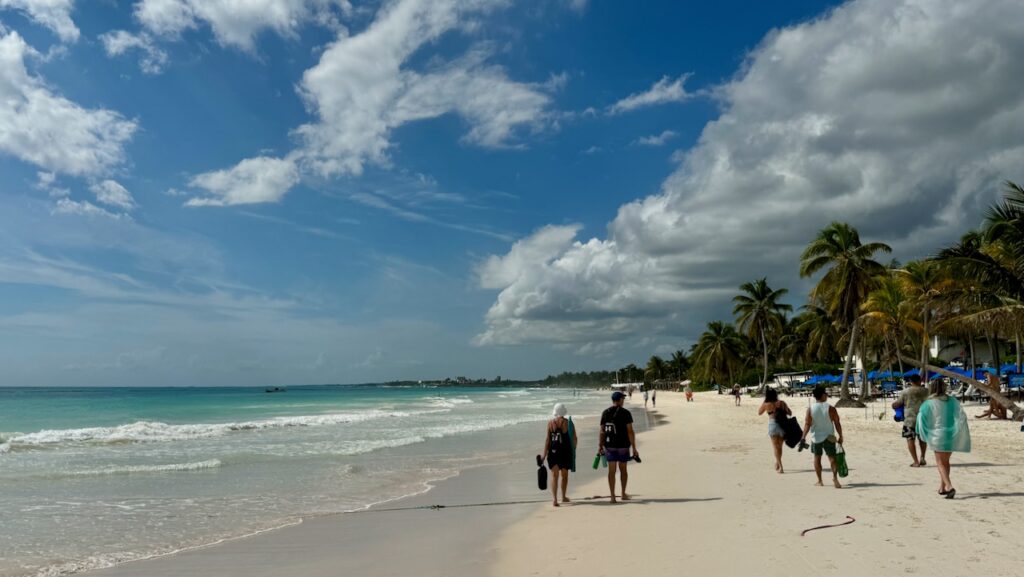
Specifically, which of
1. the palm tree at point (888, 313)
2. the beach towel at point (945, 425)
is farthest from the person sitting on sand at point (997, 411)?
the beach towel at point (945, 425)

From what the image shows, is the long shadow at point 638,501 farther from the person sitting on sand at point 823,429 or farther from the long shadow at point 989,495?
the long shadow at point 989,495

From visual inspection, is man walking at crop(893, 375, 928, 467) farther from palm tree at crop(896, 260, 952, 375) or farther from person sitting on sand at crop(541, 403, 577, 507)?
palm tree at crop(896, 260, 952, 375)

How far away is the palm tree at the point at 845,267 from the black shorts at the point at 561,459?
90.1ft

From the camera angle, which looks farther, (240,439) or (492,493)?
(240,439)

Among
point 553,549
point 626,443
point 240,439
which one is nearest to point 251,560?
point 553,549

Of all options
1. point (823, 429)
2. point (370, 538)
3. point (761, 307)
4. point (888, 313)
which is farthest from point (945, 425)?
point (761, 307)

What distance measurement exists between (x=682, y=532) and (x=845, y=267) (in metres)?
29.6

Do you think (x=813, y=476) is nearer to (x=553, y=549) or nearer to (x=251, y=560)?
(x=553, y=549)

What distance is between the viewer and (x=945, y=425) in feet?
27.8

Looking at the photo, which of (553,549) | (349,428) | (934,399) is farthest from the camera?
(349,428)

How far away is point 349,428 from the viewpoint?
94.7 ft

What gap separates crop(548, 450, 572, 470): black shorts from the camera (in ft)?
30.0

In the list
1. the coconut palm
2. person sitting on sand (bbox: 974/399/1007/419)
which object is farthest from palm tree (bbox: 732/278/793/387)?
person sitting on sand (bbox: 974/399/1007/419)

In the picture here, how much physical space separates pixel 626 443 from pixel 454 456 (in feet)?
29.8
